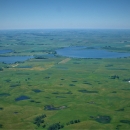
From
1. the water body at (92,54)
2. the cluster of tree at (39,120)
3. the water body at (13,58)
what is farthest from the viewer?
the water body at (92,54)

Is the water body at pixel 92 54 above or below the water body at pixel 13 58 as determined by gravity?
above

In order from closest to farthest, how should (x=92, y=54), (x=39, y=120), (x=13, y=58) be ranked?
1. (x=39, y=120)
2. (x=13, y=58)
3. (x=92, y=54)

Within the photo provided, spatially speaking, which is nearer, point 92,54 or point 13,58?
point 13,58

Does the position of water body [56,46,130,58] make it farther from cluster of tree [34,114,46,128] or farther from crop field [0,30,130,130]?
cluster of tree [34,114,46,128]

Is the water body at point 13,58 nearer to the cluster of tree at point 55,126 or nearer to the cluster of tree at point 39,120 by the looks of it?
the cluster of tree at point 39,120

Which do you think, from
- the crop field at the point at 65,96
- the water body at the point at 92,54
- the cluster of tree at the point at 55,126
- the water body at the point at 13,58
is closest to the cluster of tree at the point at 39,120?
the crop field at the point at 65,96

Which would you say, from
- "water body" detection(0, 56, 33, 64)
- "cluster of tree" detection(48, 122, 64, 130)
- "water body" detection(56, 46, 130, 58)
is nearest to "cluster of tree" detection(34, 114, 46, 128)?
"cluster of tree" detection(48, 122, 64, 130)

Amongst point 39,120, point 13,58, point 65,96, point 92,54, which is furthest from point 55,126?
point 92,54

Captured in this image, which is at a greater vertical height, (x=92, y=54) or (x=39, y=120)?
(x=92, y=54)

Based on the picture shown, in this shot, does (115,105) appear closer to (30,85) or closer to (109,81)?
(109,81)

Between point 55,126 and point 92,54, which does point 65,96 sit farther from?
point 92,54

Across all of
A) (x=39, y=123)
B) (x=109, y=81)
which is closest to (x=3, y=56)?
(x=109, y=81)
